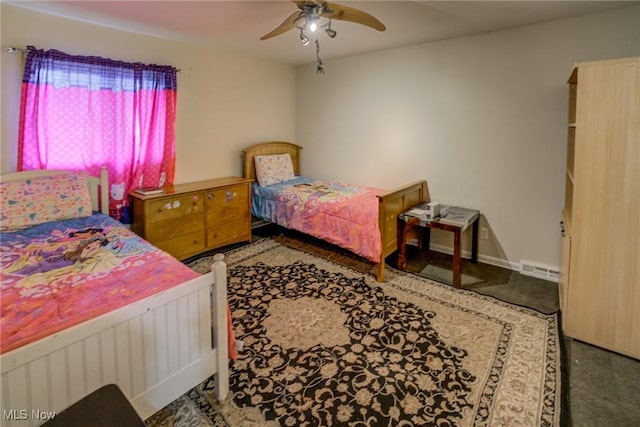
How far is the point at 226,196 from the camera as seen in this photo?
3.77m

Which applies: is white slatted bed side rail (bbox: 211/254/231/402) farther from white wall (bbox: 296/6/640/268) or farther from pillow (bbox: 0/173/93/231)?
white wall (bbox: 296/6/640/268)

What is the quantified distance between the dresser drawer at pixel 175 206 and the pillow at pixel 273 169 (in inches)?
38.7

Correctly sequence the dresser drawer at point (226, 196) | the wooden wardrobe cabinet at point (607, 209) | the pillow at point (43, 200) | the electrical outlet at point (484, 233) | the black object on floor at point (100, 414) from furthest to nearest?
the dresser drawer at point (226, 196)
the electrical outlet at point (484, 233)
the pillow at point (43, 200)
the wooden wardrobe cabinet at point (607, 209)
the black object on floor at point (100, 414)

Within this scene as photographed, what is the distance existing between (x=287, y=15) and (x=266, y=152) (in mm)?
2053

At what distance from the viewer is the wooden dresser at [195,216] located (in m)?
3.21

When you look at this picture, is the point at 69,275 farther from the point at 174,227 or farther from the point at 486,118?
the point at 486,118

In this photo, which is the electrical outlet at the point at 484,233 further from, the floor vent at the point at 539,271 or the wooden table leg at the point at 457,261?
the wooden table leg at the point at 457,261

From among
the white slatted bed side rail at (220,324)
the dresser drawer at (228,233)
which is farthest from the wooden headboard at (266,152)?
the white slatted bed side rail at (220,324)

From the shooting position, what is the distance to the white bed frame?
114cm

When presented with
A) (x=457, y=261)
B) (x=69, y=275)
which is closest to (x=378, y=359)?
(x=457, y=261)

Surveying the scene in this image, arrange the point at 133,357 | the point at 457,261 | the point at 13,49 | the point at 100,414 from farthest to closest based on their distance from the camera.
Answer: the point at 457,261, the point at 13,49, the point at 133,357, the point at 100,414

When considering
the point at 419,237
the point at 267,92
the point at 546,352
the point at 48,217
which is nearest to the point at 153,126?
the point at 48,217

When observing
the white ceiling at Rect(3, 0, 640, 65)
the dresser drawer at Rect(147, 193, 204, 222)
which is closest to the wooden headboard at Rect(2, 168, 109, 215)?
the dresser drawer at Rect(147, 193, 204, 222)

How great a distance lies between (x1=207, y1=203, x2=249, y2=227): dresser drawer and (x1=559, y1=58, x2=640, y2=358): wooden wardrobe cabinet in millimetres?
3052
